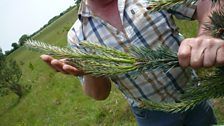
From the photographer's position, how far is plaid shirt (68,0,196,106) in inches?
89.2

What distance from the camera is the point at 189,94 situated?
3.01 feet

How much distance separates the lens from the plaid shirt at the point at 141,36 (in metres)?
2.27

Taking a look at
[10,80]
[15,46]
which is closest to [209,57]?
[10,80]

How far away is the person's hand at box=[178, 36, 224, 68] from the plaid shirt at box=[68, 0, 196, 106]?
4.27 feet

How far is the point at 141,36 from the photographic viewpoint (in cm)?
229

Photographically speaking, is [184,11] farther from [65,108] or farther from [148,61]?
[65,108]

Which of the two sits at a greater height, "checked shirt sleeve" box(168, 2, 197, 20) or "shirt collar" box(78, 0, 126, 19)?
"shirt collar" box(78, 0, 126, 19)

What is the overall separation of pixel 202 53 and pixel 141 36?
4.66ft

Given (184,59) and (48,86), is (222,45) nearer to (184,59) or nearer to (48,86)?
(184,59)

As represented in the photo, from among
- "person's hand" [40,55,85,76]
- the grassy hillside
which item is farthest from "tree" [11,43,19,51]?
"person's hand" [40,55,85,76]

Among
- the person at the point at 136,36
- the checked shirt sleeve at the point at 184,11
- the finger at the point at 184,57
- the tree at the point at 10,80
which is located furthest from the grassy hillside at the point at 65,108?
the finger at the point at 184,57

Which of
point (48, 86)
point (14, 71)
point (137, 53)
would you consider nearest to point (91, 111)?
point (48, 86)

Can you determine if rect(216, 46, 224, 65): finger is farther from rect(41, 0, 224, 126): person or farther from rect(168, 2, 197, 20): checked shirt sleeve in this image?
rect(41, 0, 224, 126): person

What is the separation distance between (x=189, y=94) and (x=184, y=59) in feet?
0.31
